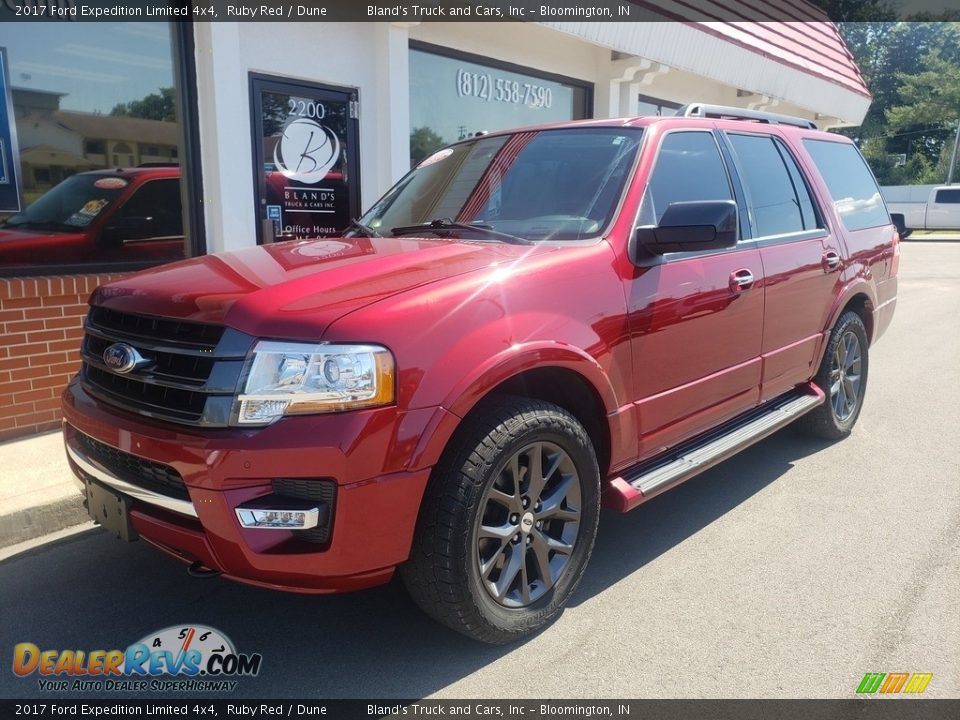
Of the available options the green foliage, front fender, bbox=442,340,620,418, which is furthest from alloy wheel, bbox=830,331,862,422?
the green foliage

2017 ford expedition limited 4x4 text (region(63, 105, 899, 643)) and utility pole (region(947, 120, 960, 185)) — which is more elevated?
utility pole (region(947, 120, 960, 185))

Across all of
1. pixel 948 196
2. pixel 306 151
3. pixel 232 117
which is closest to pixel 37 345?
pixel 232 117

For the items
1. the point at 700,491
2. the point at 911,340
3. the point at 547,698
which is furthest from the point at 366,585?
the point at 911,340

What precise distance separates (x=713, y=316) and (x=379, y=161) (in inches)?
179

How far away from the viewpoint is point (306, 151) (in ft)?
22.5

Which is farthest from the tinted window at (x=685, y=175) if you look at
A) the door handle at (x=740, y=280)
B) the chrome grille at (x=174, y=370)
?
the chrome grille at (x=174, y=370)

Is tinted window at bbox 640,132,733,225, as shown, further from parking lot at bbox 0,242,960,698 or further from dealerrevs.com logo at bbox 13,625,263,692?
dealerrevs.com logo at bbox 13,625,263,692

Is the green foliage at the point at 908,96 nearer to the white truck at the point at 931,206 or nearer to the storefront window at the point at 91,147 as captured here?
the white truck at the point at 931,206

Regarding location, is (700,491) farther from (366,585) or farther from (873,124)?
(873,124)

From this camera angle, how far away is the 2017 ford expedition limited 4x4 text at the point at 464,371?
7.73 ft

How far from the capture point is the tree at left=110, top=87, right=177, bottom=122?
580 cm

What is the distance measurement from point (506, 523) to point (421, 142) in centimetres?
617

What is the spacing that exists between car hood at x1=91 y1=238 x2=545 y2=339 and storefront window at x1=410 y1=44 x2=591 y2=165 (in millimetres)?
4605

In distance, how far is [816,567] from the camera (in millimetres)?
3447
